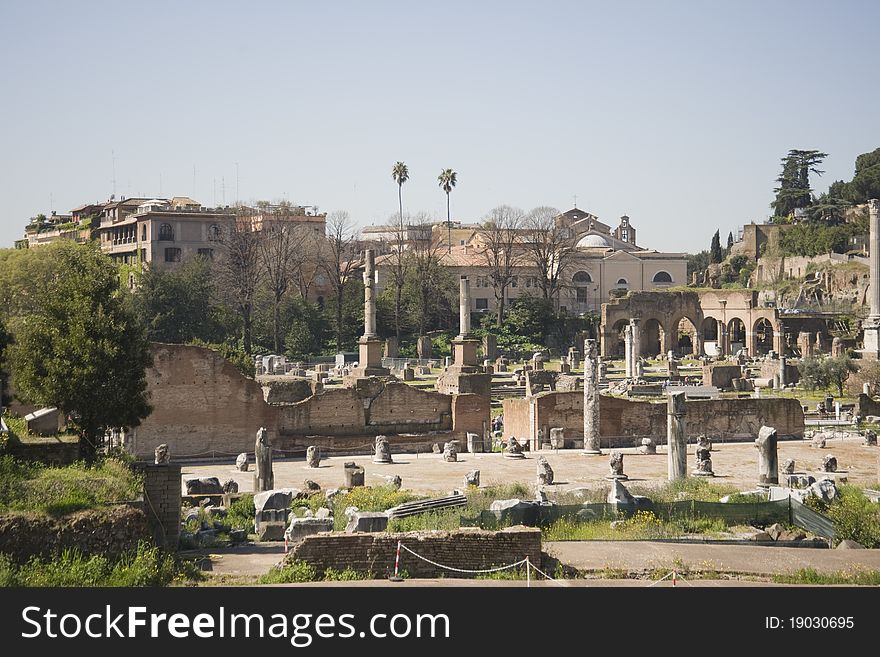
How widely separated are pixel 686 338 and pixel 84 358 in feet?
205

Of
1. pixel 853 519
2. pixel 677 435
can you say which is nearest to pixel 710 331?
pixel 677 435

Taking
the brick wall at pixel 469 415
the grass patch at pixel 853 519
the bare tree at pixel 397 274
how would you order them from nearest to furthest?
the grass patch at pixel 853 519 → the brick wall at pixel 469 415 → the bare tree at pixel 397 274

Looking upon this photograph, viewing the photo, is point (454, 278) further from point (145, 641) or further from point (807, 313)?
point (145, 641)

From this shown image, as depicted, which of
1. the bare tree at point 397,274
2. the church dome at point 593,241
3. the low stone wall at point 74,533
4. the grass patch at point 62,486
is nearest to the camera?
the low stone wall at point 74,533

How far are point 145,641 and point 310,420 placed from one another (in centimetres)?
2390

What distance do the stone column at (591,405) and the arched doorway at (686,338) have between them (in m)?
41.6

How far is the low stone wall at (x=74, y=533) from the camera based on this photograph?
13445 millimetres

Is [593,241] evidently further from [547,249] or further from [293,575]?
[293,575]

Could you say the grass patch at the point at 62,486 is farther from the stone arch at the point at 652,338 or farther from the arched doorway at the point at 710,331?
the arched doorway at the point at 710,331

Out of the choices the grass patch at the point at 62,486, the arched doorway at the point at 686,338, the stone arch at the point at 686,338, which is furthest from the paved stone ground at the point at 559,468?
the arched doorway at the point at 686,338

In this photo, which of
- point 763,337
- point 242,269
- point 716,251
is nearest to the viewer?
point 242,269

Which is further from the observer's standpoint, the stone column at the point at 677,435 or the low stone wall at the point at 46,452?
the stone column at the point at 677,435

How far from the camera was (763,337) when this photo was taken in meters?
73.9

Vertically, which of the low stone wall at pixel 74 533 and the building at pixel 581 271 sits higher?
the building at pixel 581 271
